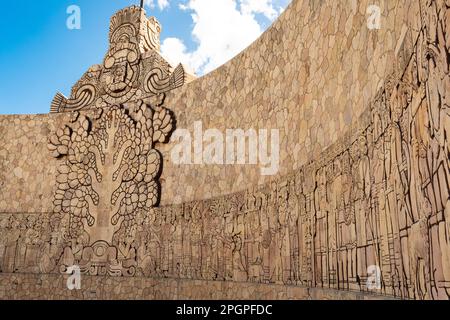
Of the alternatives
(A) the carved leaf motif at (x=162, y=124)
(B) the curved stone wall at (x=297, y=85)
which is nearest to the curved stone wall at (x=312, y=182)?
(B) the curved stone wall at (x=297, y=85)

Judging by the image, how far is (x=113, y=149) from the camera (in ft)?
32.1

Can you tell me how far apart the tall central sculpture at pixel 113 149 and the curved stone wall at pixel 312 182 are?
10 cm

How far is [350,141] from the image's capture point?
4.02 meters

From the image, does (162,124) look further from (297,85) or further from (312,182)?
(312,182)

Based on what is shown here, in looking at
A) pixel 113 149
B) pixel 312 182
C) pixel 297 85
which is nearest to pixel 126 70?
pixel 113 149

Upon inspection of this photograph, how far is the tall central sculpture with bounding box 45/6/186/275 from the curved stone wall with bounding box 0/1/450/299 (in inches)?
4.0

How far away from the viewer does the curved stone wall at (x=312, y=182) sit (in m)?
2.65

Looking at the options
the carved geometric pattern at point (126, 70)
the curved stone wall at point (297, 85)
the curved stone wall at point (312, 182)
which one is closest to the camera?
the curved stone wall at point (312, 182)

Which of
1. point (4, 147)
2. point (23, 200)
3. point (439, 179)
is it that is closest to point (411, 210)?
point (439, 179)

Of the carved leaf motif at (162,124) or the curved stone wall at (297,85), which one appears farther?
the carved leaf motif at (162,124)

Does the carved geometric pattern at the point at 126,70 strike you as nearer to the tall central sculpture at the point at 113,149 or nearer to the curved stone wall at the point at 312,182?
the tall central sculpture at the point at 113,149

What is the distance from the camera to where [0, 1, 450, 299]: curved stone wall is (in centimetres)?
265

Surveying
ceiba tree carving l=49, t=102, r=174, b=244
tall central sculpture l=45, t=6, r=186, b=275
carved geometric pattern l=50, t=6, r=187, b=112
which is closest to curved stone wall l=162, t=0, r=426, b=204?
ceiba tree carving l=49, t=102, r=174, b=244

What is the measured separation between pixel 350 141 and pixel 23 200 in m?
8.55
